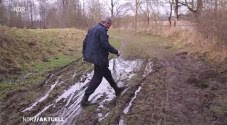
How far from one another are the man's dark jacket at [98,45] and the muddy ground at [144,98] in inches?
38.7

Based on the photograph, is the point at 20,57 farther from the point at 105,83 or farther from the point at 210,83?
the point at 210,83

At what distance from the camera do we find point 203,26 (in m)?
13.9

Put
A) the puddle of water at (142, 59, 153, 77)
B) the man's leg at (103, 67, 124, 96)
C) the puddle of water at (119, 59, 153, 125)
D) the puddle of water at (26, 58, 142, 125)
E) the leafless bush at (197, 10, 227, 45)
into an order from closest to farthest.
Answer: the puddle of water at (119, 59, 153, 125) < the puddle of water at (26, 58, 142, 125) < the man's leg at (103, 67, 124, 96) < the puddle of water at (142, 59, 153, 77) < the leafless bush at (197, 10, 227, 45)

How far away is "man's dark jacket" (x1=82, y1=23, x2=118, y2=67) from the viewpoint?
21.8ft

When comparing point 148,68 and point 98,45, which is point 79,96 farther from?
point 148,68

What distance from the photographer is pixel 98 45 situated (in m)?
6.75

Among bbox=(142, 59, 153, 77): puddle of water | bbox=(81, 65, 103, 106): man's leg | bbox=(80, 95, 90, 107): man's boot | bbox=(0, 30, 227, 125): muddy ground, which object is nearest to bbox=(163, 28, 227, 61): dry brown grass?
bbox=(0, 30, 227, 125): muddy ground

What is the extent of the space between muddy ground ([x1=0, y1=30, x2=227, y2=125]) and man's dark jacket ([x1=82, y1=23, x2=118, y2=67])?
38.7 inches

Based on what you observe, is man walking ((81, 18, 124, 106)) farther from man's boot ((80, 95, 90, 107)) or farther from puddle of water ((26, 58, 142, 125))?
puddle of water ((26, 58, 142, 125))

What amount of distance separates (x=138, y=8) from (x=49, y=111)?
42.2m

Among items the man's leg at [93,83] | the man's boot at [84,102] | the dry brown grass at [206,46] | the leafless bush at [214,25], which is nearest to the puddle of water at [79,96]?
the man's boot at [84,102]

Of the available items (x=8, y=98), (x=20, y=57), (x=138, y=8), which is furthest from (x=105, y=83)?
→ (x=138, y=8)

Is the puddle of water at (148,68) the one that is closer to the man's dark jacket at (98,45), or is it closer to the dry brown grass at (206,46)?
the dry brown grass at (206,46)

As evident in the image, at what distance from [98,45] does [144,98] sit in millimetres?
1629
